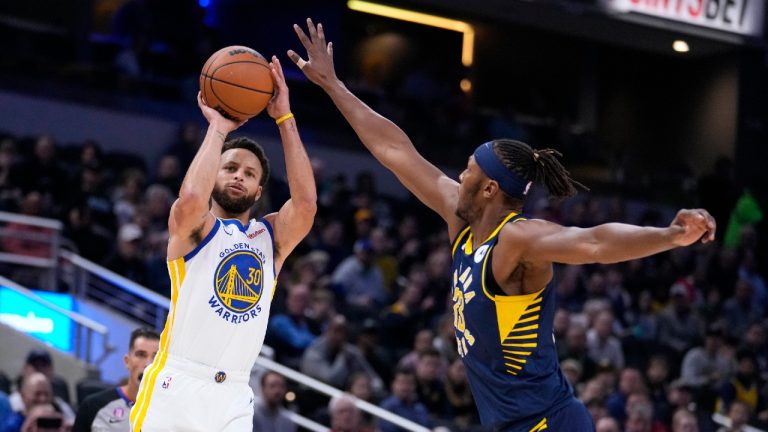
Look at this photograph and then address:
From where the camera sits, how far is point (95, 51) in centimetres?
1758

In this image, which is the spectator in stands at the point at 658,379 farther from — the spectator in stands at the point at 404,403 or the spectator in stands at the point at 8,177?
the spectator in stands at the point at 8,177

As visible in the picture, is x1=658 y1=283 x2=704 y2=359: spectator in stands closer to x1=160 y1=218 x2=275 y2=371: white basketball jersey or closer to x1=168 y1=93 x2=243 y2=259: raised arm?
x1=160 y1=218 x2=275 y2=371: white basketball jersey

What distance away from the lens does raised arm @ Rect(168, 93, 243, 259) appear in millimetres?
5473

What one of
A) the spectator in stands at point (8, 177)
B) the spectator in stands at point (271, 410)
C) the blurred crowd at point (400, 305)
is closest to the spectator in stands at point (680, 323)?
the blurred crowd at point (400, 305)

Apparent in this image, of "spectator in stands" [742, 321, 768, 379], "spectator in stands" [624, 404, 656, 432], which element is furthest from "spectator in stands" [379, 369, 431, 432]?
"spectator in stands" [742, 321, 768, 379]

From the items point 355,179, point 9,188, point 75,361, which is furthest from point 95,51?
point 75,361

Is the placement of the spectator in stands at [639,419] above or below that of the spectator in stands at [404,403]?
below

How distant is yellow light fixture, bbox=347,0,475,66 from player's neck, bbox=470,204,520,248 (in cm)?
1537

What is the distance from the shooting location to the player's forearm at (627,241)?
4.77 metres

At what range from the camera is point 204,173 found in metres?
5.52

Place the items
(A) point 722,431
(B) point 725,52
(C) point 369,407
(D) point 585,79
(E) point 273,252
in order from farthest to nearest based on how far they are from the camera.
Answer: (D) point 585,79 < (B) point 725,52 < (A) point 722,431 < (C) point 369,407 < (E) point 273,252

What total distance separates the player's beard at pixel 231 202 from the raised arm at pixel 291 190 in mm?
207

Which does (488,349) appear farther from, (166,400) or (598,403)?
(598,403)

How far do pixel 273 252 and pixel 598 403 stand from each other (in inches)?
252
